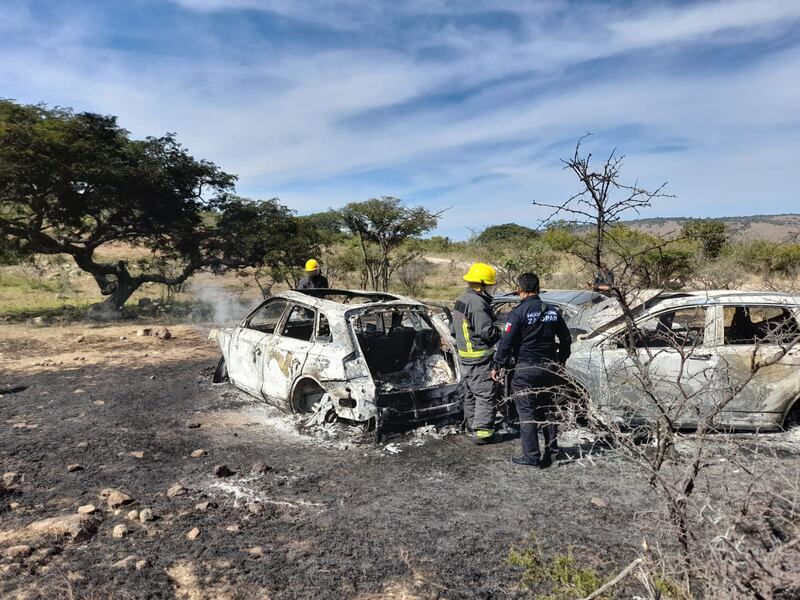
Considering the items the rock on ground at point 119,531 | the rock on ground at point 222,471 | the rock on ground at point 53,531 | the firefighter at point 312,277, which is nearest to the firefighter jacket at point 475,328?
the rock on ground at point 222,471

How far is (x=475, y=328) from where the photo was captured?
5742 mm

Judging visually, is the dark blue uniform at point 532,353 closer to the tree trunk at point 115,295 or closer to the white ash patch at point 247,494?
the white ash patch at point 247,494

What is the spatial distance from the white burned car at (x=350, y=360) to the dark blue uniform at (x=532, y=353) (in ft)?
3.15

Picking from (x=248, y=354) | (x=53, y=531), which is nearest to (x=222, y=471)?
(x=53, y=531)

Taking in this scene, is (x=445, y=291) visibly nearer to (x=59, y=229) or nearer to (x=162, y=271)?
(x=162, y=271)

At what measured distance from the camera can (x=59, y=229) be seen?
1630 centimetres

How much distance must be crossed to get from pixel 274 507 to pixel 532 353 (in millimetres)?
2522

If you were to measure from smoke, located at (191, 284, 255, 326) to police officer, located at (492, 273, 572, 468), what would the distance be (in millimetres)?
10919

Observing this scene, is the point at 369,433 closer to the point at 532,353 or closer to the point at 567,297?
the point at 532,353

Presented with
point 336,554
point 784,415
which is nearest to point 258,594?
point 336,554

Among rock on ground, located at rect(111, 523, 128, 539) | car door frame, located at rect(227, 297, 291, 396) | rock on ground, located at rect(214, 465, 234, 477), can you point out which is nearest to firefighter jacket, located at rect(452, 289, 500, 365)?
car door frame, located at rect(227, 297, 291, 396)

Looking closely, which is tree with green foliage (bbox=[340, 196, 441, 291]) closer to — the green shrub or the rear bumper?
the rear bumper

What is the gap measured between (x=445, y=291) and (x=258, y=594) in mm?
21572

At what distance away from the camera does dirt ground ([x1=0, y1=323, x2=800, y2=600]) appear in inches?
128
